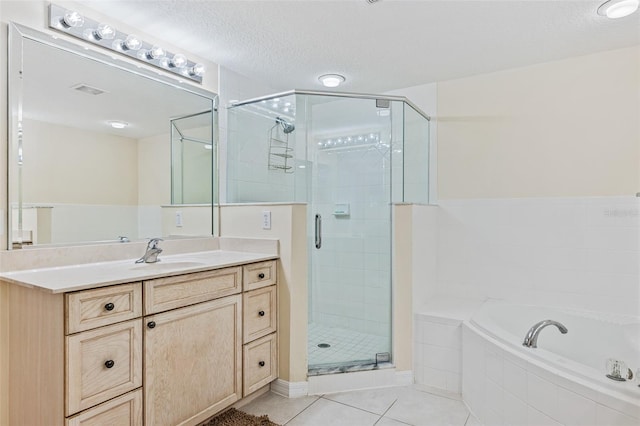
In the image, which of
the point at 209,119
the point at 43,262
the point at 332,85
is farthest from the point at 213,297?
the point at 332,85

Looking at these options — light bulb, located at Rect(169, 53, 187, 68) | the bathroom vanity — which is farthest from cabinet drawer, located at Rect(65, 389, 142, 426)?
light bulb, located at Rect(169, 53, 187, 68)

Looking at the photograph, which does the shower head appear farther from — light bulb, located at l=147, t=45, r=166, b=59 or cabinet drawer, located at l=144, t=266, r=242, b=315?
cabinet drawer, located at l=144, t=266, r=242, b=315

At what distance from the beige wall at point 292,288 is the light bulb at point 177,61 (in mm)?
1118

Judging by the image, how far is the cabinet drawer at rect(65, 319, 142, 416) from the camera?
133cm

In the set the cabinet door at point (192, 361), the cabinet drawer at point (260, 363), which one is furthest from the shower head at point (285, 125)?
the cabinet drawer at point (260, 363)

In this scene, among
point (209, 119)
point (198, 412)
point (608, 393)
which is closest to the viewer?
point (608, 393)

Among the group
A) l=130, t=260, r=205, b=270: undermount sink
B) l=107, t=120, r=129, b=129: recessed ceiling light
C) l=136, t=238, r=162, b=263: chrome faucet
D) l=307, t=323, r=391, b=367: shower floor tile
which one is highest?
l=107, t=120, r=129, b=129: recessed ceiling light

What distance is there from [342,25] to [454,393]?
2.41m

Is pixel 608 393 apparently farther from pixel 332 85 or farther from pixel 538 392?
pixel 332 85

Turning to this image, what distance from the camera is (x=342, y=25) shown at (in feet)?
7.14

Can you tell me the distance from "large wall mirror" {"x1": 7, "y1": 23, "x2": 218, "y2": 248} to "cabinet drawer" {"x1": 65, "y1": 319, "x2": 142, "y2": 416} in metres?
0.67

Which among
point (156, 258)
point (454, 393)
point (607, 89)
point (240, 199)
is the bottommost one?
point (454, 393)

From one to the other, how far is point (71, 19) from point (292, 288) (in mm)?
1889

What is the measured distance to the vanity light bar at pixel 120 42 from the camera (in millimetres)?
1813
